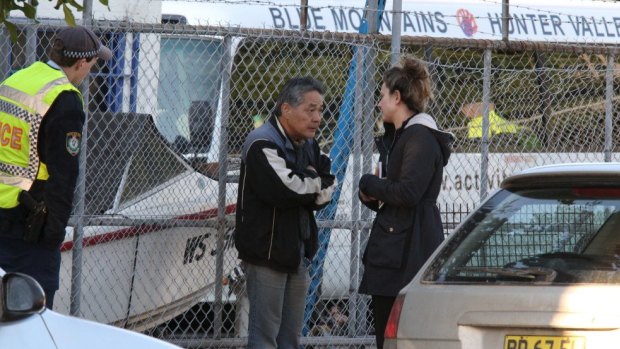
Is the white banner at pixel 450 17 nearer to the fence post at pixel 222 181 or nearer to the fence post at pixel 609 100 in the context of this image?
the fence post at pixel 609 100

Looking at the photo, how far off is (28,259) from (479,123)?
12.7ft

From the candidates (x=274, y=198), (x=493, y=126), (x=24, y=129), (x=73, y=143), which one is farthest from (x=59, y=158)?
(x=493, y=126)

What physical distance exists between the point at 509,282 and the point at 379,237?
4.56ft

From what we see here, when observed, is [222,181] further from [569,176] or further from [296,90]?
[569,176]

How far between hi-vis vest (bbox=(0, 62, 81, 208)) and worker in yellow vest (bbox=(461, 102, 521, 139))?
143 inches

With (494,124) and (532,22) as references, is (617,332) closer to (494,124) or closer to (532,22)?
(494,124)

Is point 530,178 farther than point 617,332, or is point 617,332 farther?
point 530,178

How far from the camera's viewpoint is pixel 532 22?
39.8 ft

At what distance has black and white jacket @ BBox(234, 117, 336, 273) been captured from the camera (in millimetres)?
5980

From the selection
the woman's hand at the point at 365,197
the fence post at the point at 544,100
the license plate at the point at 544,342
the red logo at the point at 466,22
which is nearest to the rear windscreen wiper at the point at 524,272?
the license plate at the point at 544,342

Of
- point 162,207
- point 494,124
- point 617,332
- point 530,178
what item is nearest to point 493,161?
Answer: point 494,124

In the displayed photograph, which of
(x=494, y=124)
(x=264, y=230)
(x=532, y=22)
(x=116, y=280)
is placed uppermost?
(x=532, y=22)

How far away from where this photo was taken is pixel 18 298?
3.69m

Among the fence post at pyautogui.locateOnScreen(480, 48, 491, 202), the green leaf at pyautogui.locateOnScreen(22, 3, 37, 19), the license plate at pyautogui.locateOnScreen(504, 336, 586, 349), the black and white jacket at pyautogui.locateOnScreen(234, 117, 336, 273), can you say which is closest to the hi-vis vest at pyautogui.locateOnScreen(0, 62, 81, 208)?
the green leaf at pyautogui.locateOnScreen(22, 3, 37, 19)
